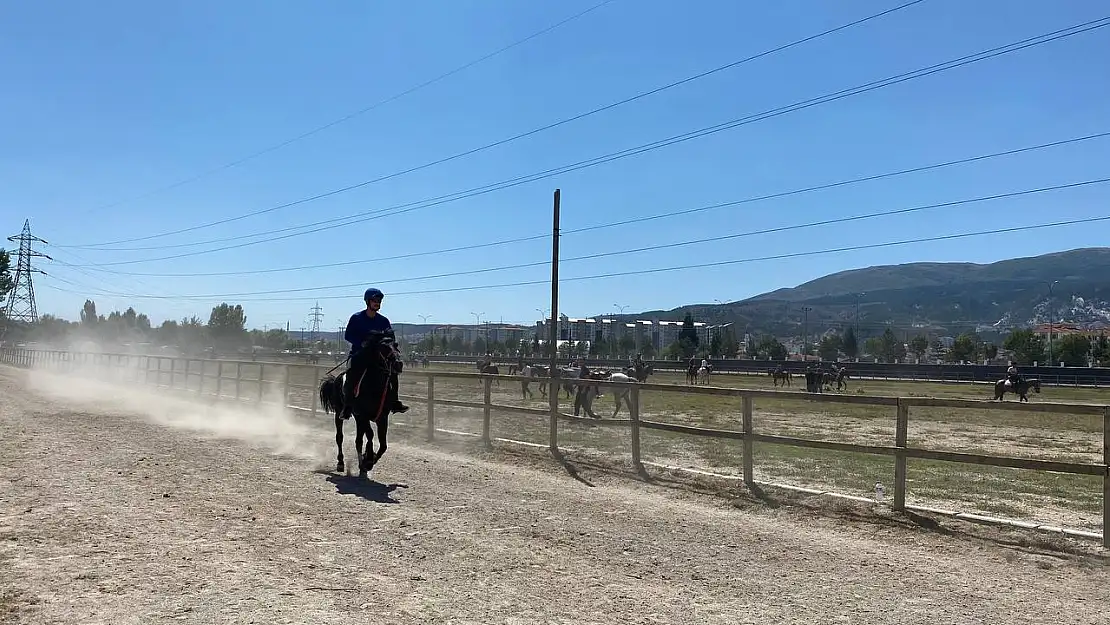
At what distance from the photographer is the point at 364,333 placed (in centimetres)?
998

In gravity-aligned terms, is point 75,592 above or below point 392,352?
below

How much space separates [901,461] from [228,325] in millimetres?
132818

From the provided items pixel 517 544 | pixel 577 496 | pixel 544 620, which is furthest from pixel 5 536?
pixel 577 496

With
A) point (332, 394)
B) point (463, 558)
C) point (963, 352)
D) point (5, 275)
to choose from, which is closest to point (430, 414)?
point (332, 394)

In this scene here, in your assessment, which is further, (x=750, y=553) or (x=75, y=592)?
(x=750, y=553)

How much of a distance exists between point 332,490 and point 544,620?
467cm

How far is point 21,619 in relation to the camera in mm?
4324

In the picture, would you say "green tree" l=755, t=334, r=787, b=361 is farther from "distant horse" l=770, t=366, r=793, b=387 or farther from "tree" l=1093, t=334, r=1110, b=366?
"distant horse" l=770, t=366, r=793, b=387

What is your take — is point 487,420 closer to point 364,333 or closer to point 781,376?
point 364,333

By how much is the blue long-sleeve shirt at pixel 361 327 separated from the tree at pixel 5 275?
71.8 meters

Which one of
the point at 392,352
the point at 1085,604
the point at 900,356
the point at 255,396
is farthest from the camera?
the point at 900,356

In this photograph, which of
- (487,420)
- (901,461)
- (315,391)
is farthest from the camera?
Result: (315,391)

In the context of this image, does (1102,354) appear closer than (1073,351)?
Yes

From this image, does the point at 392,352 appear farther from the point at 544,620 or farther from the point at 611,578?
the point at 544,620
